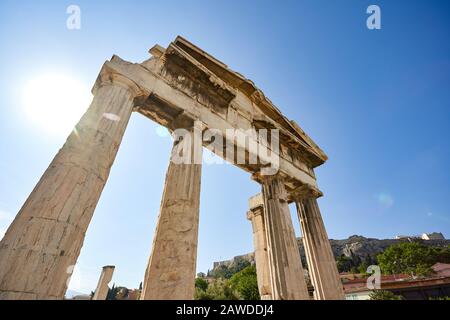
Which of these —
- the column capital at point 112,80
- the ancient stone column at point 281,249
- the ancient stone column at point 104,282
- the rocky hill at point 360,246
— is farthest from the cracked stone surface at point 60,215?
the rocky hill at point 360,246

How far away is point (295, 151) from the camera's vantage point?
36.4ft

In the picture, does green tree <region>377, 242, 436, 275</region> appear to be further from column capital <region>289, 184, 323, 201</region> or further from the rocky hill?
column capital <region>289, 184, 323, 201</region>

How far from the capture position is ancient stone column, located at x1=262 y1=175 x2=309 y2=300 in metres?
6.82

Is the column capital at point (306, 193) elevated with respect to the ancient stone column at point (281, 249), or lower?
elevated

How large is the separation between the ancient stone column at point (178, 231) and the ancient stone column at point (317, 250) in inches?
231

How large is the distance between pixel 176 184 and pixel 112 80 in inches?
122

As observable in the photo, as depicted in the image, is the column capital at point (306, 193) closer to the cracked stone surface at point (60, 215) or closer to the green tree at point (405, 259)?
the cracked stone surface at point (60, 215)

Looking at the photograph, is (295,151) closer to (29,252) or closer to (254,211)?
(254,211)

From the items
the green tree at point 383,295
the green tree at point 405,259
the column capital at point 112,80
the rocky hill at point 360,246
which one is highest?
the rocky hill at point 360,246

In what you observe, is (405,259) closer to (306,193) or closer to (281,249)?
(306,193)

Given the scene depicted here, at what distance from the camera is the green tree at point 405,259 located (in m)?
50.4

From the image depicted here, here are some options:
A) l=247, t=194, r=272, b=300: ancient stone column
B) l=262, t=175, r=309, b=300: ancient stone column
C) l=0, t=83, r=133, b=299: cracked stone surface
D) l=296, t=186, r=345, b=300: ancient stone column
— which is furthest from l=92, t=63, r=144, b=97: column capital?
l=296, t=186, r=345, b=300: ancient stone column

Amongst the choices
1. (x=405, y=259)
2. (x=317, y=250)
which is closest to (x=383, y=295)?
(x=317, y=250)
